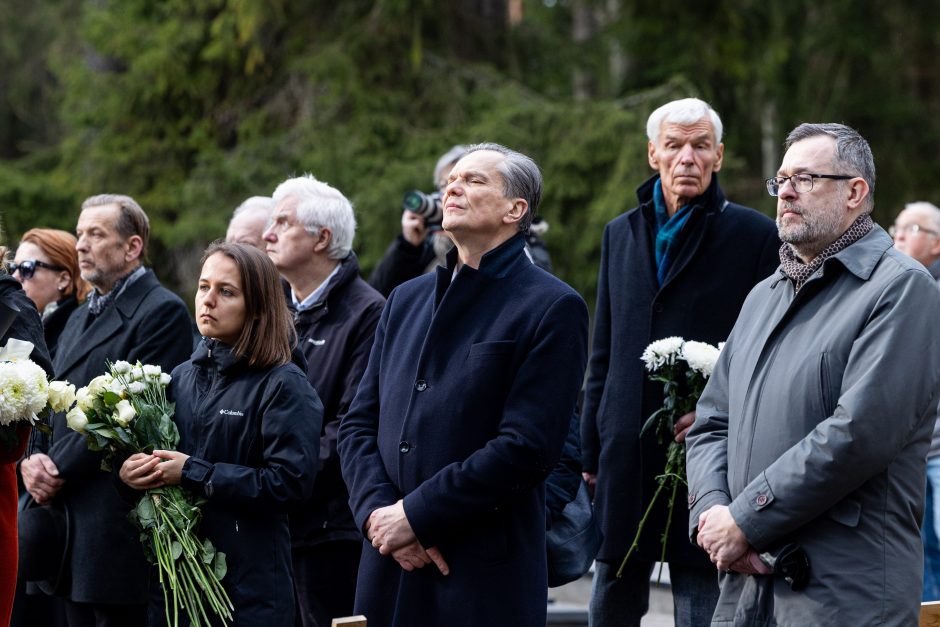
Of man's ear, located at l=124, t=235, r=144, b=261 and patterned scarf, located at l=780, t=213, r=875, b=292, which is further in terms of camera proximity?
man's ear, located at l=124, t=235, r=144, b=261

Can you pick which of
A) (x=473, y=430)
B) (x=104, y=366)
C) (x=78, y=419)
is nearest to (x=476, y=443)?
(x=473, y=430)

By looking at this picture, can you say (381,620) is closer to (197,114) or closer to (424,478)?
(424,478)

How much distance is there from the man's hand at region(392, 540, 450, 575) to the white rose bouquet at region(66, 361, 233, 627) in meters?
0.69

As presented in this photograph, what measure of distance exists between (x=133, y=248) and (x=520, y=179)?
2.14 meters

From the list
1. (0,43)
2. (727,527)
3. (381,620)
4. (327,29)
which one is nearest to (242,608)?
(381,620)

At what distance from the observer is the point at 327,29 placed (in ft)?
35.3

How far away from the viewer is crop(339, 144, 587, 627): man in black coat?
3580mm

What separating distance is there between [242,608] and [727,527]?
62.3 inches

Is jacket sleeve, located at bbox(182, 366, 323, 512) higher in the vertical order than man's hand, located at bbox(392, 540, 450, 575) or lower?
higher

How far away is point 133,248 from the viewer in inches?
211

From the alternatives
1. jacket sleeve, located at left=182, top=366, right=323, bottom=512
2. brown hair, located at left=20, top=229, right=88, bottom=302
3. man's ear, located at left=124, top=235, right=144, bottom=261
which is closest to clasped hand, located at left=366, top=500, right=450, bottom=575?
jacket sleeve, located at left=182, top=366, right=323, bottom=512

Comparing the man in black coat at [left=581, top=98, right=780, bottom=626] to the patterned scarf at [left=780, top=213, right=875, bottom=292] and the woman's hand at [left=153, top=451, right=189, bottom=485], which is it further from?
the woman's hand at [left=153, top=451, right=189, bottom=485]

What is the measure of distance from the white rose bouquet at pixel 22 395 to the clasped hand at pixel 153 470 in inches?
11.1

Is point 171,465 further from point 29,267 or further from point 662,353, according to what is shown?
point 29,267
